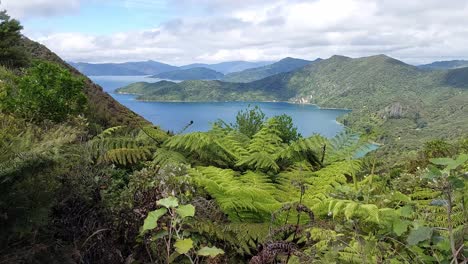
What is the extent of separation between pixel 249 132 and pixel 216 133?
3.71ft

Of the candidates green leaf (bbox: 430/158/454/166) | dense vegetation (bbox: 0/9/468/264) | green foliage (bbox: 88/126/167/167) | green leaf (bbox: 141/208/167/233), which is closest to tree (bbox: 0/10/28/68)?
dense vegetation (bbox: 0/9/468/264)

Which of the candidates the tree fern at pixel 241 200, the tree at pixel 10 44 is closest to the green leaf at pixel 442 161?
the tree fern at pixel 241 200

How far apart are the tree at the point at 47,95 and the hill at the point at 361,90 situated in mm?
92701

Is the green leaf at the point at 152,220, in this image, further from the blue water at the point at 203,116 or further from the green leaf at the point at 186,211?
the blue water at the point at 203,116

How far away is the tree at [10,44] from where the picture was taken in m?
11.1

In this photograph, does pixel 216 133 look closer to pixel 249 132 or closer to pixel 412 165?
pixel 249 132

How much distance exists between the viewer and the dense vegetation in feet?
5.45

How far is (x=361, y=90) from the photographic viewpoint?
6097 inches

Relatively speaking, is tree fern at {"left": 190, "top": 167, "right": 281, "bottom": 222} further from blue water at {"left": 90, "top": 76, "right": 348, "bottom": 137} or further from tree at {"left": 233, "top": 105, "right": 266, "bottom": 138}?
blue water at {"left": 90, "top": 76, "right": 348, "bottom": 137}

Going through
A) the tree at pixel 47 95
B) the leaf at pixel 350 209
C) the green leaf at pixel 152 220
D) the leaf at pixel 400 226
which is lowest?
the leaf at pixel 400 226

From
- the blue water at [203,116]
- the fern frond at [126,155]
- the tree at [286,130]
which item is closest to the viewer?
the fern frond at [126,155]

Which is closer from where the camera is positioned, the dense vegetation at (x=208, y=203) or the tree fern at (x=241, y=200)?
the dense vegetation at (x=208, y=203)

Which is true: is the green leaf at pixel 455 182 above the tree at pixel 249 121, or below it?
above

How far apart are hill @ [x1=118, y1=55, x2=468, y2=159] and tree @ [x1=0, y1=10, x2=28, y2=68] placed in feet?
290
